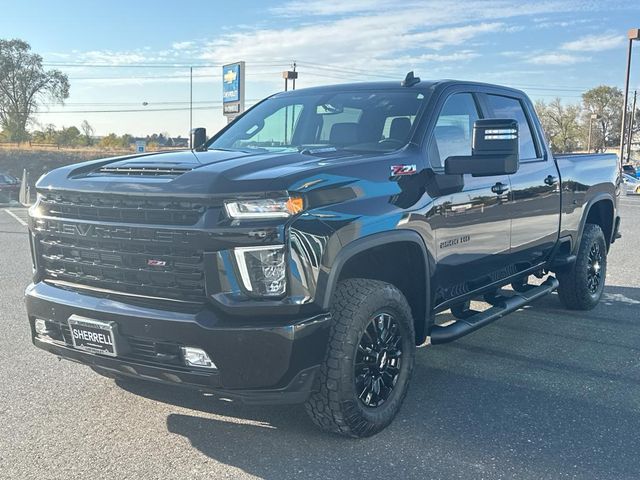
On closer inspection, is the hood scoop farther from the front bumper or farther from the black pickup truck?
the front bumper

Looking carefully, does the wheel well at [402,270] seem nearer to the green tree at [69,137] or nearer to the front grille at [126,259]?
the front grille at [126,259]

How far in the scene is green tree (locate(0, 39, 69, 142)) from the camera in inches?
2368

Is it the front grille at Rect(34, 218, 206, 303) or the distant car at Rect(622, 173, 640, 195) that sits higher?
the front grille at Rect(34, 218, 206, 303)

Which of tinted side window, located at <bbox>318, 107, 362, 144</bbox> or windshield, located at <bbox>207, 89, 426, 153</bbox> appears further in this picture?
tinted side window, located at <bbox>318, 107, 362, 144</bbox>

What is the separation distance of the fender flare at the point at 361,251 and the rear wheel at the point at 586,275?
9.18 ft

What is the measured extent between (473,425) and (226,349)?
158cm

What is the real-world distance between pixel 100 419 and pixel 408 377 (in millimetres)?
1785

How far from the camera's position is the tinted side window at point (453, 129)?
13.4 ft

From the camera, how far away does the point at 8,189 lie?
23.0m

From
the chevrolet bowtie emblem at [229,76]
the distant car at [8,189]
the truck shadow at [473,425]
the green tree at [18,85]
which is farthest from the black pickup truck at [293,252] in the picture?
the green tree at [18,85]

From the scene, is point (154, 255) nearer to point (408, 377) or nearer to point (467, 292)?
point (408, 377)

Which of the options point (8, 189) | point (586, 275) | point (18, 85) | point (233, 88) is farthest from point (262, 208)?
point (18, 85)

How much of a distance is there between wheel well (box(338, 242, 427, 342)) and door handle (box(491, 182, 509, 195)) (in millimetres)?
1012

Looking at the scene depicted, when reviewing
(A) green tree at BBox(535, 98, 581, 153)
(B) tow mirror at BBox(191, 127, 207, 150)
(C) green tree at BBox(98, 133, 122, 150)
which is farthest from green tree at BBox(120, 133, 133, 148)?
(B) tow mirror at BBox(191, 127, 207, 150)
